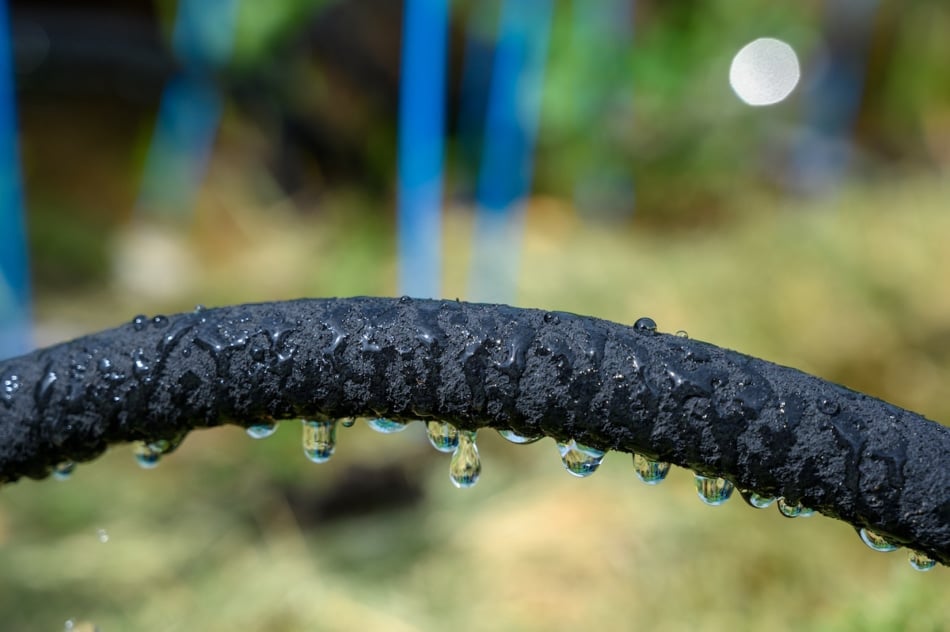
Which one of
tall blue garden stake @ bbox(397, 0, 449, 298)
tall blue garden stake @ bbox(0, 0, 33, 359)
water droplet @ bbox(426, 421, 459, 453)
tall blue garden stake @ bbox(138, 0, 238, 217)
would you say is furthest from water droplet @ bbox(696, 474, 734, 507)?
tall blue garden stake @ bbox(138, 0, 238, 217)

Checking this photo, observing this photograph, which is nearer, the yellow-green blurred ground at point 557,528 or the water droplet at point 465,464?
the water droplet at point 465,464

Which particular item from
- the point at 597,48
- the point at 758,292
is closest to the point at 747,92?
the point at 597,48

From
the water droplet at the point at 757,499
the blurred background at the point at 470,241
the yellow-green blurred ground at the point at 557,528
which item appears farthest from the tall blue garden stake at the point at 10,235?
the water droplet at the point at 757,499

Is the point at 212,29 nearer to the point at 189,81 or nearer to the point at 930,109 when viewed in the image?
the point at 189,81

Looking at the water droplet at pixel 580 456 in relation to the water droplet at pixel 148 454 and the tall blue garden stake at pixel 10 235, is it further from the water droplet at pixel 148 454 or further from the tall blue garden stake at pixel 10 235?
the tall blue garden stake at pixel 10 235

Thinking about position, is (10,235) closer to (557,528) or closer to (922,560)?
(557,528)

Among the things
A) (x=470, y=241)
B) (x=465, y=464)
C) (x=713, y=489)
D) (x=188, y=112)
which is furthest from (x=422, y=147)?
(x=713, y=489)
